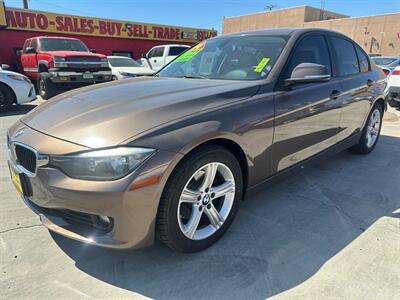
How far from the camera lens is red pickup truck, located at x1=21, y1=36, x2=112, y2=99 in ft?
31.8

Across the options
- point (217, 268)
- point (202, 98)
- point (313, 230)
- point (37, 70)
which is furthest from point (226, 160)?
point (37, 70)

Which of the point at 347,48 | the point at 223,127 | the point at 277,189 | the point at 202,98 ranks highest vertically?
the point at 347,48

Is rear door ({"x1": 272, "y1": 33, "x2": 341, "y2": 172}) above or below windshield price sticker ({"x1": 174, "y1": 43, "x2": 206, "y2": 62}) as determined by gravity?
below

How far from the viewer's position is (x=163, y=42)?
21719mm

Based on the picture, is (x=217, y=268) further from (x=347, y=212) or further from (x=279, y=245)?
(x=347, y=212)

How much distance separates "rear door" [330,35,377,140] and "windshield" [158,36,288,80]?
41.5 inches

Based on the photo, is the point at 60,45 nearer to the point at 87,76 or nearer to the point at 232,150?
the point at 87,76

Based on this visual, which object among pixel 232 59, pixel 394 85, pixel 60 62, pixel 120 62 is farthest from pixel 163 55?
pixel 232 59

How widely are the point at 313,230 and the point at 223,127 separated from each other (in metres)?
1.26

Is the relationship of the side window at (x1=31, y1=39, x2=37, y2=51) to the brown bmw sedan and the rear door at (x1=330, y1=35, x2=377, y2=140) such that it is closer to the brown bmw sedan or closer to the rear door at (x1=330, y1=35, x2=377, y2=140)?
the brown bmw sedan

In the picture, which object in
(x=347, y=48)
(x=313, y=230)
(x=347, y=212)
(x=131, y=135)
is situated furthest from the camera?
(x=347, y=48)

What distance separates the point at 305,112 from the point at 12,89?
7.71 meters

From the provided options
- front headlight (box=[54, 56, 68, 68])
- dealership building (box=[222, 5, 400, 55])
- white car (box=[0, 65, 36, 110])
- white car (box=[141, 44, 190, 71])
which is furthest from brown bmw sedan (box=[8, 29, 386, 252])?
dealership building (box=[222, 5, 400, 55])

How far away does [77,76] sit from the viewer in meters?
9.84
